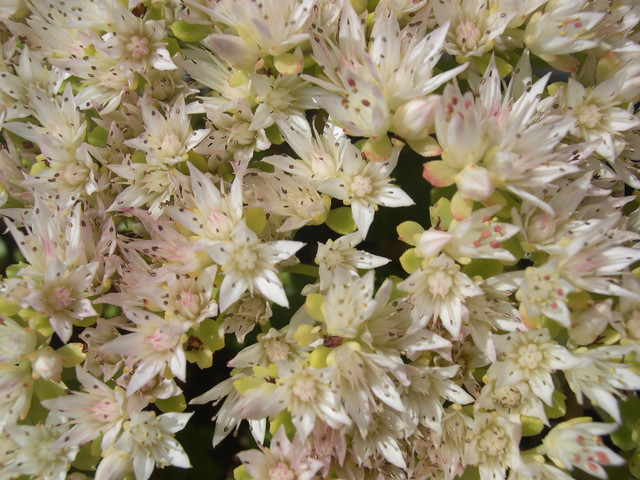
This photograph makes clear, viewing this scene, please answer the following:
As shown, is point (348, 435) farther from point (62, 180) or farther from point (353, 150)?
point (62, 180)

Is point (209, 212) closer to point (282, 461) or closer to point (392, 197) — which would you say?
point (392, 197)

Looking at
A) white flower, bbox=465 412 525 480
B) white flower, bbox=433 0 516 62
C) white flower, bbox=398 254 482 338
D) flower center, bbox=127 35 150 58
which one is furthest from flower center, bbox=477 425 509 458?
flower center, bbox=127 35 150 58

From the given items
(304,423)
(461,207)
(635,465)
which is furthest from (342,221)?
(635,465)

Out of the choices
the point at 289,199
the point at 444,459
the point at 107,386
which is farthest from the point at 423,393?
the point at 107,386

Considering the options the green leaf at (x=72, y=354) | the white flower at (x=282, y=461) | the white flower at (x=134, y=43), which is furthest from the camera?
the white flower at (x=134, y=43)

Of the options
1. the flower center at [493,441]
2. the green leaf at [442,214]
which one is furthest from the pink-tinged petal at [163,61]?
the flower center at [493,441]

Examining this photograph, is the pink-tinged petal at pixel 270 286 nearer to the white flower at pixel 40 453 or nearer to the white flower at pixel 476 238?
the white flower at pixel 476 238
